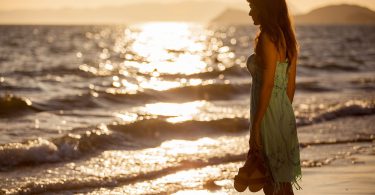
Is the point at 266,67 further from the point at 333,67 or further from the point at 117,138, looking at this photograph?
the point at 333,67

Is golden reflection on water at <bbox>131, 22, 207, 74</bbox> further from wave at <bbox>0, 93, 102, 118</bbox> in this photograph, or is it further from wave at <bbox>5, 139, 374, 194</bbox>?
wave at <bbox>5, 139, 374, 194</bbox>

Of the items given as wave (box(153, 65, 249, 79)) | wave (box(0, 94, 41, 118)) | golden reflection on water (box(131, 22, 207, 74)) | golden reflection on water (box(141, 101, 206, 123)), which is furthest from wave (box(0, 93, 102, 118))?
golden reflection on water (box(131, 22, 207, 74))

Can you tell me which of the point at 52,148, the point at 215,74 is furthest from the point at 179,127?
the point at 215,74

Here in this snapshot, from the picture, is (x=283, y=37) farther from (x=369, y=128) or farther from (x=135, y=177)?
(x=369, y=128)

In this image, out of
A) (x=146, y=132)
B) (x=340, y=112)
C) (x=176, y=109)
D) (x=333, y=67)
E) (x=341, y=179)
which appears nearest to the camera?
(x=341, y=179)

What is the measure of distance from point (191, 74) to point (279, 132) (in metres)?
29.8

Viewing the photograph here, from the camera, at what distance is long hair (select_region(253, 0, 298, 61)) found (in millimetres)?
5059

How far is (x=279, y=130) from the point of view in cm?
537

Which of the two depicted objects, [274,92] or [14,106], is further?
[14,106]

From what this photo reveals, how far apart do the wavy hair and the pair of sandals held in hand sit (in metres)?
0.89

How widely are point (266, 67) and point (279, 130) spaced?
586 mm

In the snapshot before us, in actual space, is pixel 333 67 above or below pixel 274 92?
above

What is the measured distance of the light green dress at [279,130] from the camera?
532 centimetres

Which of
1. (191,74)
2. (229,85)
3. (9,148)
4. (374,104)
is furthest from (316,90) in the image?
(9,148)
